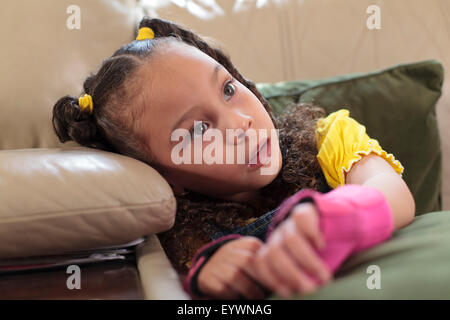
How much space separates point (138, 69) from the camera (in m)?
0.78

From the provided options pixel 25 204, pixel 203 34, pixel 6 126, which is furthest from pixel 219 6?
pixel 25 204

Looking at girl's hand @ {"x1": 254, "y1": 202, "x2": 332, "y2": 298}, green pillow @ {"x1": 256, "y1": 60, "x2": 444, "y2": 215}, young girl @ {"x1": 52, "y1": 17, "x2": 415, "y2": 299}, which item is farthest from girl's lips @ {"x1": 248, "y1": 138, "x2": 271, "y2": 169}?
girl's hand @ {"x1": 254, "y1": 202, "x2": 332, "y2": 298}

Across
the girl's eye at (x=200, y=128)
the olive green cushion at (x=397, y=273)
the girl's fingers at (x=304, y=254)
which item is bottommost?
the olive green cushion at (x=397, y=273)

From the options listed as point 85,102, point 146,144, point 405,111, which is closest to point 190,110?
point 146,144

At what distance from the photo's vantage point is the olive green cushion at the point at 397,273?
436 millimetres

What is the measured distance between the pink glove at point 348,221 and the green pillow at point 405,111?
1.88ft

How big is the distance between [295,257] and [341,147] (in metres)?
0.48

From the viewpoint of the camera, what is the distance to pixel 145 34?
35.5 inches

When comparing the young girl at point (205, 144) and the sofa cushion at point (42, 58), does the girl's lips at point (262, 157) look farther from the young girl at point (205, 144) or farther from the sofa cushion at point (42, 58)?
the sofa cushion at point (42, 58)

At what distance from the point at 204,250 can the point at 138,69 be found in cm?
38

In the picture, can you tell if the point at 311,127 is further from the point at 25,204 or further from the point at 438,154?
the point at 25,204

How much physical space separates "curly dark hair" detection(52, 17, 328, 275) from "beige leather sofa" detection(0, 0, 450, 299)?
81mm

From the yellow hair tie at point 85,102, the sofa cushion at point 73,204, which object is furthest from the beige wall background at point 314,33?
the sofa cushion at point 73,204

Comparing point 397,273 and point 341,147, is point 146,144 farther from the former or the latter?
point 397,273
